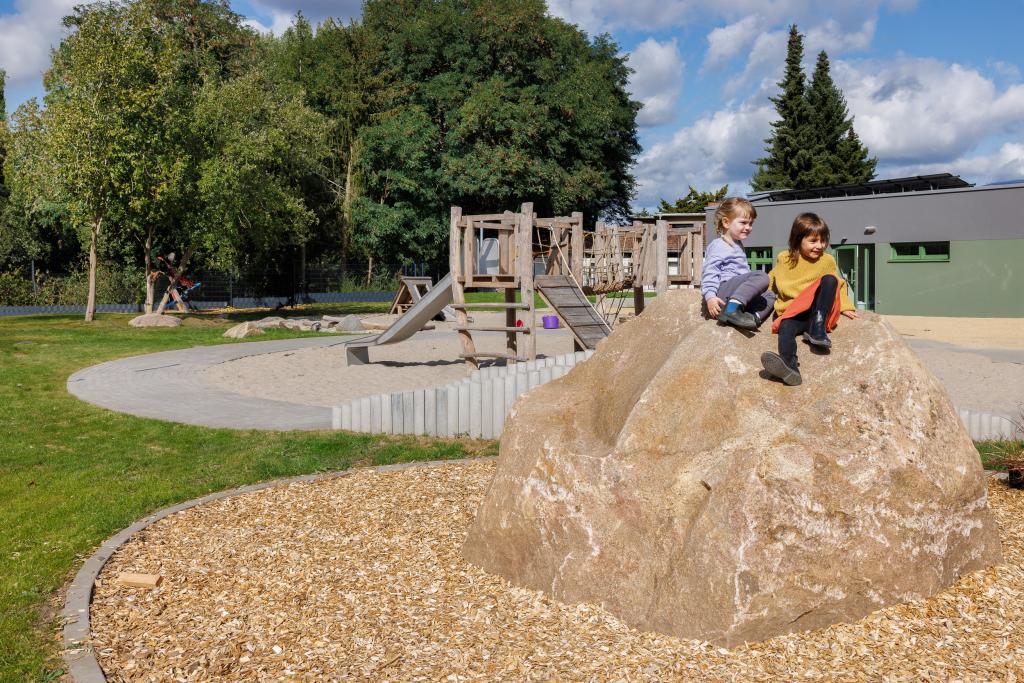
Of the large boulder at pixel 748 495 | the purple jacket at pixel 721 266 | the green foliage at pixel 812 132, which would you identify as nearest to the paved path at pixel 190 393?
the large boulder at pixel 748 495

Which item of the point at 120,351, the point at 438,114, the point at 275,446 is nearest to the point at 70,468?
the point at 275,446

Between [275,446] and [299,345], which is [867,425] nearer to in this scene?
[275,446]

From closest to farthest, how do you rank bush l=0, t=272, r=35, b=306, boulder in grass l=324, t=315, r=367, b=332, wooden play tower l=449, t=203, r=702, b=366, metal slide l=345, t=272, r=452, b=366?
wooden play tower l=449, t=203, r=702, b=366, metal slide l=345, t=272, r=452, b=366, boulder in grass l=324, t=315, r=367, b=332, bush l=0, t=272, r=35, b=306

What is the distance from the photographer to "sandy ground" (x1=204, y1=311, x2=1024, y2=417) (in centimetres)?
1416

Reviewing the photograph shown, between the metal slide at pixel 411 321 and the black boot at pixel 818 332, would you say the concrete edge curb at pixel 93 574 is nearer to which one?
the black boot at pixel 818 332

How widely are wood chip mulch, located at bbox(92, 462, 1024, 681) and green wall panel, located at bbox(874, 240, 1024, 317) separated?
2958cm

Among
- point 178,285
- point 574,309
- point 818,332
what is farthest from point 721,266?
point 178,285

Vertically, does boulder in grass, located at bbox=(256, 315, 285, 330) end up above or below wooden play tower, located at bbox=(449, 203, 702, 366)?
below

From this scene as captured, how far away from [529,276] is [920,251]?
2403cm

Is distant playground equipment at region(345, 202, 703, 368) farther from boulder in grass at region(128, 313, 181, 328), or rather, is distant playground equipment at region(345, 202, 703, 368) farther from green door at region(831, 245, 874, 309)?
green door at region(831, 245, 874, 309)

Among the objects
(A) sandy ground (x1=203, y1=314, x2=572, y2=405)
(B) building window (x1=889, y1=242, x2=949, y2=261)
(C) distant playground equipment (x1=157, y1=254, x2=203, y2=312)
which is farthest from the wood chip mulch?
(B) building window (x1=889, y1=242, x2=949, y2=261)

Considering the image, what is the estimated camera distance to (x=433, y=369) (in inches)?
703

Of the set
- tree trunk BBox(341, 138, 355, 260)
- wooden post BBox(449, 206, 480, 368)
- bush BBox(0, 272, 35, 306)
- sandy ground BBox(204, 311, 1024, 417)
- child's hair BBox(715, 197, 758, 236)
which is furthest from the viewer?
tree trunk BBox(341, 138, 355, 260)

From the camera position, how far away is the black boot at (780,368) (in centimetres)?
516
